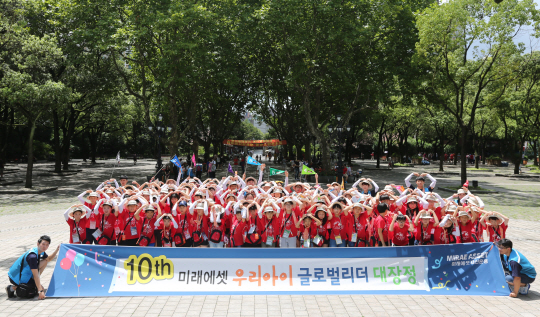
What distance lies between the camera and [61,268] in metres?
7.15

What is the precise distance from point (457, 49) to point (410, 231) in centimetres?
1800

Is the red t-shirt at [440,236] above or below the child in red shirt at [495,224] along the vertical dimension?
below

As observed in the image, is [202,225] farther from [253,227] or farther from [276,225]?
[276,225]

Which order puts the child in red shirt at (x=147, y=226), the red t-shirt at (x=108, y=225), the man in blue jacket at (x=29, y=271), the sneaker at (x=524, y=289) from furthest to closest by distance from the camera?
the red t-shirt at (x=108, y=225) → the child in red shirt at (x=147, y=226) → the sneaker at (x=524, y=289) → the man in blue jacket at (x=29, y=271)

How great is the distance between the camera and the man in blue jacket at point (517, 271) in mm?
7031

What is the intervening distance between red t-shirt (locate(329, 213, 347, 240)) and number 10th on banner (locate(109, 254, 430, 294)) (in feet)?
2.78

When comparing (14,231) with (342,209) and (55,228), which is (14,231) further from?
(342,209)

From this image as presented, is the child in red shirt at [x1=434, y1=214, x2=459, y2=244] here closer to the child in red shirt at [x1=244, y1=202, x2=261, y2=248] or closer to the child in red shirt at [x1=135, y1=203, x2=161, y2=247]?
the child in red shirt at [x1=244, y1=202, x2=261, y2=248]

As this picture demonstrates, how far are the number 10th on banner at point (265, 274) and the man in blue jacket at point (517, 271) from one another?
145cm

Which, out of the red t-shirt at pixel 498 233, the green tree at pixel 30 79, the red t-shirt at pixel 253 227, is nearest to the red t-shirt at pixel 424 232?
the red t-shirt at pixel 498 233

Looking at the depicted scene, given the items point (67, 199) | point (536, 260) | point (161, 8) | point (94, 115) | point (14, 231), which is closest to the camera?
point (536, 260)

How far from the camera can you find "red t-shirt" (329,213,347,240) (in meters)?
8.20

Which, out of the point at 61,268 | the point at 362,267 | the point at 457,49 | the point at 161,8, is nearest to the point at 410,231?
the point at 362,267

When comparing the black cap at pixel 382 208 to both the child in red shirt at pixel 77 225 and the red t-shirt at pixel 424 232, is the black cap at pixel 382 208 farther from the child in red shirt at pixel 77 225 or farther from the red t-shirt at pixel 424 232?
the child in red shirt at pixel 77 225
